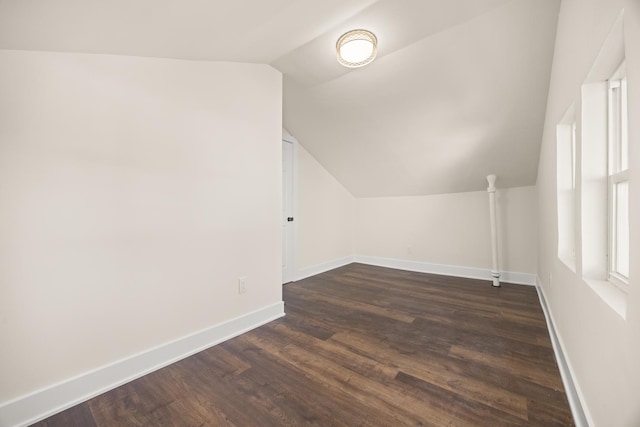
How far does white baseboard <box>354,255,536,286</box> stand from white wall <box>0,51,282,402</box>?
9.34 feet

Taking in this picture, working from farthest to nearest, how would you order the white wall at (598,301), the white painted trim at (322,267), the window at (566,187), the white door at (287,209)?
the white painted trim at (322,267)
the white door at (287,209)
the window at (566,187)
the white wall at (598,301)

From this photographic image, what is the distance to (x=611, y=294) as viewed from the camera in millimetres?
1012

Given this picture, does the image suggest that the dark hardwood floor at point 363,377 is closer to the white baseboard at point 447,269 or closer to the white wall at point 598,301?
the white wall at point 598,301

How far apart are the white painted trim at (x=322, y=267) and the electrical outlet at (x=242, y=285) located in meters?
1.60

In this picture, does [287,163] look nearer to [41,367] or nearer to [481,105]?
[481,105]

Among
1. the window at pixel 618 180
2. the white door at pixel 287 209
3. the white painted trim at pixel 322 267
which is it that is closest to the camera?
the window at pixel 618 180

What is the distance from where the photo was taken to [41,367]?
133 cm

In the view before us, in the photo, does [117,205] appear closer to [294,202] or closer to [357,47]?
→ [357,47]

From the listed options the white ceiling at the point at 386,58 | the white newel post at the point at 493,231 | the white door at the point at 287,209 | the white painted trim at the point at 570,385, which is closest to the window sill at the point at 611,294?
the white painted trim at the point at 570,385

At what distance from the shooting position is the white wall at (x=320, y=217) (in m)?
3.88

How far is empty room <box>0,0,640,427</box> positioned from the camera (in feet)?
3.85

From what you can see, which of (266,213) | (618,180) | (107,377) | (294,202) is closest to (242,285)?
(266,213)

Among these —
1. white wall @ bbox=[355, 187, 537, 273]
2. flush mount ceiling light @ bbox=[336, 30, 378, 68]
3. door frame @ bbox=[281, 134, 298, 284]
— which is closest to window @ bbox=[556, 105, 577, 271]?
flush mount ceiling light @ bbox=[336, 30, 378, 68]

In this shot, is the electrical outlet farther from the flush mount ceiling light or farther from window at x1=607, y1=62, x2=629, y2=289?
window at x1=607, y1=62, x2=629, y2=289
